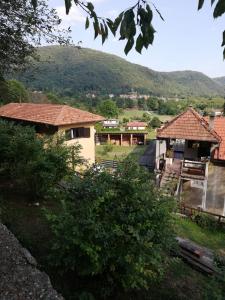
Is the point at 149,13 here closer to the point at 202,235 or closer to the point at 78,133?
the point at 202,235

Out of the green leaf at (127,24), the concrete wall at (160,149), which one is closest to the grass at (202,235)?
the concrete wall at (160,149)

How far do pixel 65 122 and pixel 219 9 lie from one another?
19.3 meters

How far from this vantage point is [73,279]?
271 inches

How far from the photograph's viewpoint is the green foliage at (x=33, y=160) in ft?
33.3

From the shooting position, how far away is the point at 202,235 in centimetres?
1475

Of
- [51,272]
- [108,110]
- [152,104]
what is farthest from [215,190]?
[152,104]

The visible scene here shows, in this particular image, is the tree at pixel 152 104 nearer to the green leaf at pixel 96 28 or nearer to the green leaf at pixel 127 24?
the green leaf at pixel 96 28

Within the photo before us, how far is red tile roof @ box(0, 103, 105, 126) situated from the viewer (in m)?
21.1

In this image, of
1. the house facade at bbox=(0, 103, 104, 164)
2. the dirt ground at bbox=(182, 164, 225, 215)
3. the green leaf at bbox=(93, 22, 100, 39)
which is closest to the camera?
the green leaf at bbox=(93, 22, 100, 39)

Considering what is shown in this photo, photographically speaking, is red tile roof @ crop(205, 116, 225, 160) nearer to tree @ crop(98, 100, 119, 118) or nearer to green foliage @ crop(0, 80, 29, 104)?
green foliage @ crop(0, 80, 29, 104)

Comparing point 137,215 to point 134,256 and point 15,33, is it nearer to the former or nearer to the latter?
point 134,256

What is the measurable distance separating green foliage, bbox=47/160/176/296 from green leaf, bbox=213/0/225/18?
441 centimetres

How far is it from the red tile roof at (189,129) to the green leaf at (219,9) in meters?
16.9

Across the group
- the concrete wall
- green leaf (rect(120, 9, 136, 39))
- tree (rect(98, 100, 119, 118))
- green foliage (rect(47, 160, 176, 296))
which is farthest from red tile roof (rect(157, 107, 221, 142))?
tree (rect(98, 100, 119, 118))
